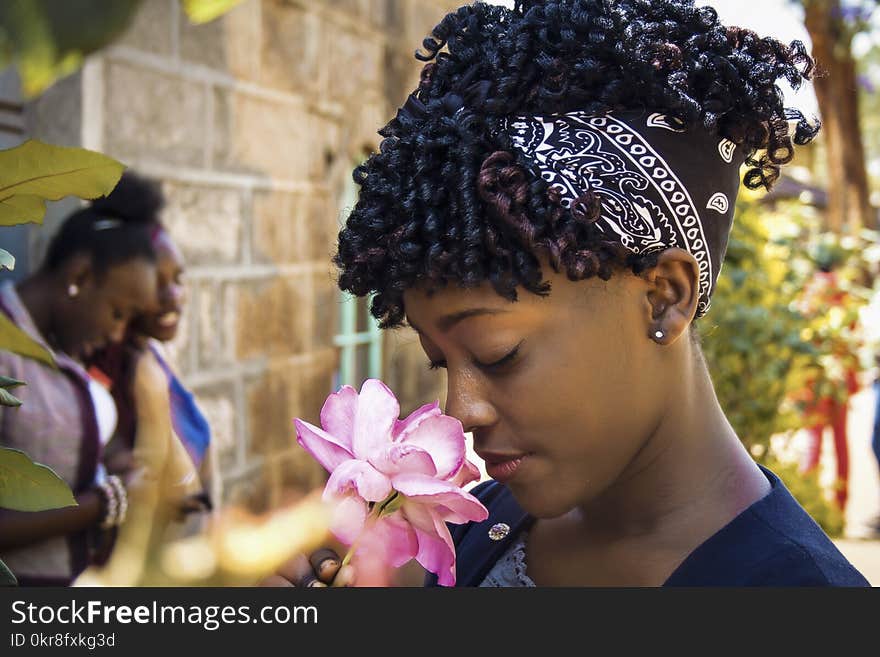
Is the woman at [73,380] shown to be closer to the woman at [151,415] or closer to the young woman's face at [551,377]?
the woman at [151,415]

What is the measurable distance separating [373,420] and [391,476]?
78 mm

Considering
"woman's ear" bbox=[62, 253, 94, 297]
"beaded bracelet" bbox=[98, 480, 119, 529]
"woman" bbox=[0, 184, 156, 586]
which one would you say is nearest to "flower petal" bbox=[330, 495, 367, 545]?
"woman" bbox=[0, 184, 156, 586]

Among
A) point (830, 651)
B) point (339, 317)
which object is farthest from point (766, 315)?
point (830, 651)

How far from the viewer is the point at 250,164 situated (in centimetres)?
473

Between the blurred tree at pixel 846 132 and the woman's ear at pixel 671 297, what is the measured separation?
30.5ft

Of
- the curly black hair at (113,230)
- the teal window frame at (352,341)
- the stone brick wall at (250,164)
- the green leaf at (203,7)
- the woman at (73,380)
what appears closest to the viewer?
the green leaf at (203,7)

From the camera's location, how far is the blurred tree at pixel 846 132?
9.91 metres

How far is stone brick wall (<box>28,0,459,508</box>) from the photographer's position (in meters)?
3.96

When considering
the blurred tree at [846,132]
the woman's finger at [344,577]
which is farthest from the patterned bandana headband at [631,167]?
the blurred tree at [846,132]

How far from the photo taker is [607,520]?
166 centimetres

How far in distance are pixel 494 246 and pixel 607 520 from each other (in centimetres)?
54

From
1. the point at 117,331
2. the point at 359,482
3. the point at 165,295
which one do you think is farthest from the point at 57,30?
the point at 165,295

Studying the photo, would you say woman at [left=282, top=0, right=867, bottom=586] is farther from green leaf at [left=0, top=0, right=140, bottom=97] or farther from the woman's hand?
green leaf at [left=0, top=0, right=140, bottom=97]

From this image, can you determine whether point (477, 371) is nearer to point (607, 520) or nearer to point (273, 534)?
point (607, 520)
